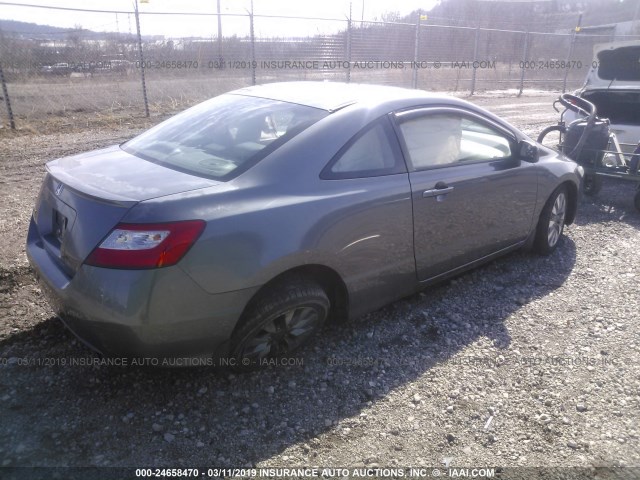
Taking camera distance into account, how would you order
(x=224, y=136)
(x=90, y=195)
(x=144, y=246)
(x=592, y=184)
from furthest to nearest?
(x=592, y=184) → (x=224, y=136) → (x=90, y=195) → (x=144, y=246)

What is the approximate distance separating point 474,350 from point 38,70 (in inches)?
460

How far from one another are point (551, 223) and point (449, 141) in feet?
5.41

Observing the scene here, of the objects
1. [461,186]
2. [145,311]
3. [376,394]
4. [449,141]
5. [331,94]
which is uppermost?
[331,94]

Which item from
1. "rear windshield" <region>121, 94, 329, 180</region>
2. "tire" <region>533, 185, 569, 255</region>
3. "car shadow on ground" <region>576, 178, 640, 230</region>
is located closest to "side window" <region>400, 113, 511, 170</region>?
"rear windshield" <region>121, 94, 329, 180</region>

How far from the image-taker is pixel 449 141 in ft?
12.1

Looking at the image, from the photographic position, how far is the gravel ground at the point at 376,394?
2.44 meters

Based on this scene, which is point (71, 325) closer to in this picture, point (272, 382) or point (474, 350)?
point (272, 382)

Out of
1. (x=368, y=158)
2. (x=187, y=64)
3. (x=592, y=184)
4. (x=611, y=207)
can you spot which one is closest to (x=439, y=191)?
(x=368, y=158)

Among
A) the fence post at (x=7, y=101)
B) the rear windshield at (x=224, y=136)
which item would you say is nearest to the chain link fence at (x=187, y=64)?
the fence post at (x=7, y=101)

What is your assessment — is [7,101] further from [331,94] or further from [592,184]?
[592,184]

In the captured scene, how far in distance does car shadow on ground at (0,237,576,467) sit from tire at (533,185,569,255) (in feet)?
4.25

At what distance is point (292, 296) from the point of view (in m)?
2.79

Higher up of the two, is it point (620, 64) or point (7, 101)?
point (620, 64)

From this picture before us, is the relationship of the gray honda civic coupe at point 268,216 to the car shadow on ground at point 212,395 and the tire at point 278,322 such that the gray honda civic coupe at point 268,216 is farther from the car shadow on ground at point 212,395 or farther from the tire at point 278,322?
the car shadow on ground at point 212,395
